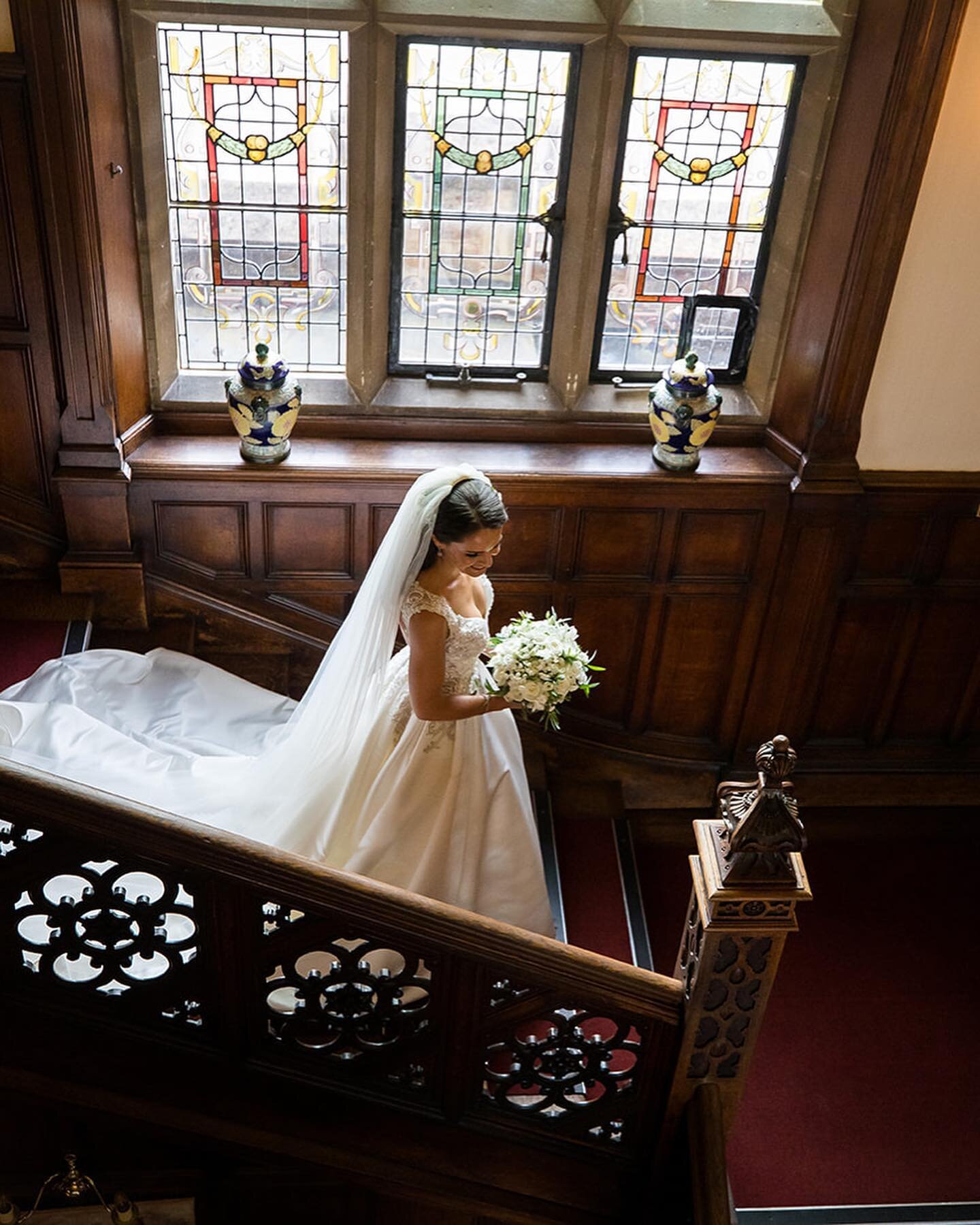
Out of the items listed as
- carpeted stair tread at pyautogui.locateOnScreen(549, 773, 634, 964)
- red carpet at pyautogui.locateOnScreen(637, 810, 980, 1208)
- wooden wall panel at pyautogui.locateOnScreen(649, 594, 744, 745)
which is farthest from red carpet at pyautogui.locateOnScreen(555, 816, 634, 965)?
wooden wall panel at pyautogui.locateOnScreen(649, 594, 744, 745)

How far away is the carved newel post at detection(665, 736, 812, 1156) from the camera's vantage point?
262 centimetres

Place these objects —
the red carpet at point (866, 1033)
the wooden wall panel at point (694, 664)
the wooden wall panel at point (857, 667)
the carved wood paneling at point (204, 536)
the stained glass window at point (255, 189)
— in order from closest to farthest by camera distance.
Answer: the red carpet at point (866, 1033)
the stained glass window at point (255, 189)
the carved wood paneling at point (204, 536)
the wooden wall panel at point (694, 664)
the wooden wall panel at point (857, 667)

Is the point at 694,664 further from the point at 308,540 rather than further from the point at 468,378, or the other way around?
the point at 308,540

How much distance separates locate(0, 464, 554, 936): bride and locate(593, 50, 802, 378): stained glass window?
5.01 feet

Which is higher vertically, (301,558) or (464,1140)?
(301,558)

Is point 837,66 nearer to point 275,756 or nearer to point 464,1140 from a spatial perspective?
point 275,756

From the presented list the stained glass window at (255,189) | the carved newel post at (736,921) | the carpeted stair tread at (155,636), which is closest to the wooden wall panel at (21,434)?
the carpeted stair tread at (155,636)

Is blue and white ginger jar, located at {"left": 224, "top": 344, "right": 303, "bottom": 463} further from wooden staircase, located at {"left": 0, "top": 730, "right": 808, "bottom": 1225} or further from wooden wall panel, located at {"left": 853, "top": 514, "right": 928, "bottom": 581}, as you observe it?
wooden wall panel, located at {"left": 853, "top": 514, "right": 928, "bottom": 581}

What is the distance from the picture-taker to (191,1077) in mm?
2848

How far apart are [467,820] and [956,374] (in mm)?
2703

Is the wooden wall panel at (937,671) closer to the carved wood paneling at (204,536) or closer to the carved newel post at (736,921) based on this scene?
the carved newel post at (736,921)

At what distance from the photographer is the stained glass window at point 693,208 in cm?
437

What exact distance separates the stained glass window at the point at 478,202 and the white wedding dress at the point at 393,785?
1413mm

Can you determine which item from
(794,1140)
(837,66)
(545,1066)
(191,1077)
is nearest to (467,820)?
(545,1066)
